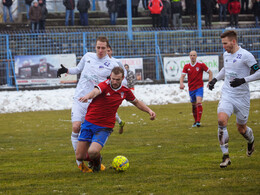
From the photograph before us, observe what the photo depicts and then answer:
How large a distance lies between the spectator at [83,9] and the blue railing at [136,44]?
Result: 104 inches

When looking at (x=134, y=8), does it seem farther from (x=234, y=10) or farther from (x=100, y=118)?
(x=100, y=118)

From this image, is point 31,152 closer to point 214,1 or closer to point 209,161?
point 209,161

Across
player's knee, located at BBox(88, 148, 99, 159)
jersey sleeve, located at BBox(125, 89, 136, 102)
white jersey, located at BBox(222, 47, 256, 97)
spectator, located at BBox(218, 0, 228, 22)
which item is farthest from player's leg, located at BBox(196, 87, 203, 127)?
spectator, located at BBox(218, 0, 228, 22)

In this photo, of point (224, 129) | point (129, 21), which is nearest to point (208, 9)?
point (129, 21)

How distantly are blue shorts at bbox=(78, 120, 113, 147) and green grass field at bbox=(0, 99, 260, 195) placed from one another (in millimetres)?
517

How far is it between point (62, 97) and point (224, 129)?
15126 millimetres

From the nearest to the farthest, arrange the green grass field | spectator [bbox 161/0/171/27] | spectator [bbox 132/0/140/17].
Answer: the green grass field → spectator [bbox 161/0/171/27] → spectator [bbox 132/0/140/17]

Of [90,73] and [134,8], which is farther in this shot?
[134,8]

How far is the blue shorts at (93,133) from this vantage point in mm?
7961

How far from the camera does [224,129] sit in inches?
326

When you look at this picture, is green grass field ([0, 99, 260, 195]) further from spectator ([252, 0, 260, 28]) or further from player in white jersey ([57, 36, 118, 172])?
spectator ([252, 0, 260, 28])

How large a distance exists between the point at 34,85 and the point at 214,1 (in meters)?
12.6

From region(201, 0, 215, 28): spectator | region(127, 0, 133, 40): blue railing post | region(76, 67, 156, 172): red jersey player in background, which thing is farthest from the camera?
region(201, 0, 215, 28): spectator

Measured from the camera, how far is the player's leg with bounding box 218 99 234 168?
797 centimetres
